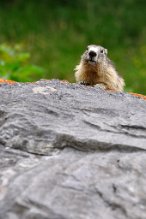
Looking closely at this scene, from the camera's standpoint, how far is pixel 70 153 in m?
5.26

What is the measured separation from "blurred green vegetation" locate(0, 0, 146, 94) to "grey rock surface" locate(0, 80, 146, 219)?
9851mm

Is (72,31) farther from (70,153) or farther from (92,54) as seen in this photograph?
(70,153)

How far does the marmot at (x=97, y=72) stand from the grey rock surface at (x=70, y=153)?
994 millimetres

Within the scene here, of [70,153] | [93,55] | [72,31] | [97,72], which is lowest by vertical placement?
[70,153]

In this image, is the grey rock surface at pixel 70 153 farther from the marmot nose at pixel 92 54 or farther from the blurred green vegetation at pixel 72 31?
the blurred green vegetation at pixel 72 31

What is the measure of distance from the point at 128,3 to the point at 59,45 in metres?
2.86

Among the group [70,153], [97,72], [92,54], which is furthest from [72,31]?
[70,153]

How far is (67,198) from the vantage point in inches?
187

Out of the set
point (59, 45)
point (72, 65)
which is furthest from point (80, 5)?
point (72, 65)

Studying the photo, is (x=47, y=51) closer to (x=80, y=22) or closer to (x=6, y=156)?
(x=80, y=22)

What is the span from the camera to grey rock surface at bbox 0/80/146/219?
471cm

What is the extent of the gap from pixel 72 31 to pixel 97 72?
37.2 feet

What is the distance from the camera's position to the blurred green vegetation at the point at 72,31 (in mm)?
17047

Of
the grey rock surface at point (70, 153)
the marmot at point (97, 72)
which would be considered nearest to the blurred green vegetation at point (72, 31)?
the marmot at point (97, 72)
